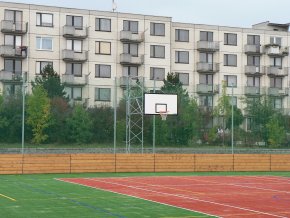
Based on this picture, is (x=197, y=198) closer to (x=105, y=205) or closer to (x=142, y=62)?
(x=105, y=205)

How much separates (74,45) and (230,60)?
21.5 meters

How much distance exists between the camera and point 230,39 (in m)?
73.9

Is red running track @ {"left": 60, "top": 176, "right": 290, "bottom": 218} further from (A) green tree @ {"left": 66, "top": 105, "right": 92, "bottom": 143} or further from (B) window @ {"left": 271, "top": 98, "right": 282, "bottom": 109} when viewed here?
(B) window @ {"left": 271, "top": 98, "right": 282, "bottom": 109}

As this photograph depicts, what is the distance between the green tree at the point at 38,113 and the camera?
160 ft

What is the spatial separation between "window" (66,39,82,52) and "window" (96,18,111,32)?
2872 mm

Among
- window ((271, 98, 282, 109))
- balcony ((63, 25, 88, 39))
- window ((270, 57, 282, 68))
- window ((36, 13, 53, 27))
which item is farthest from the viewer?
window ((270, 57, 282, 68))

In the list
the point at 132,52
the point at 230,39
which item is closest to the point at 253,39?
the point at 230,39

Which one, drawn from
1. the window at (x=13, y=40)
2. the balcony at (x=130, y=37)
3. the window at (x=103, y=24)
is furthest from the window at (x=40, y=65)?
the balcony at (x=130, y=37)

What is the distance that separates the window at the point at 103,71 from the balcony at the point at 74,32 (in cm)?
404

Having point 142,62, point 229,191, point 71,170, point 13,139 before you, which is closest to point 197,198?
point 229,191

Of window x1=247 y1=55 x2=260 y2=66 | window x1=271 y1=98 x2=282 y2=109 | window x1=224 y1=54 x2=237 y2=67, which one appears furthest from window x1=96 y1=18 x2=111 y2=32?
window x1=271 y1=98 x2=282 y2=109

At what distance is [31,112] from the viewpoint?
1961 inches

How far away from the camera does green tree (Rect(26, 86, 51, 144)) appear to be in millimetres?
48625

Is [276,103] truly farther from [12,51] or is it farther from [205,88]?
[12,51]
